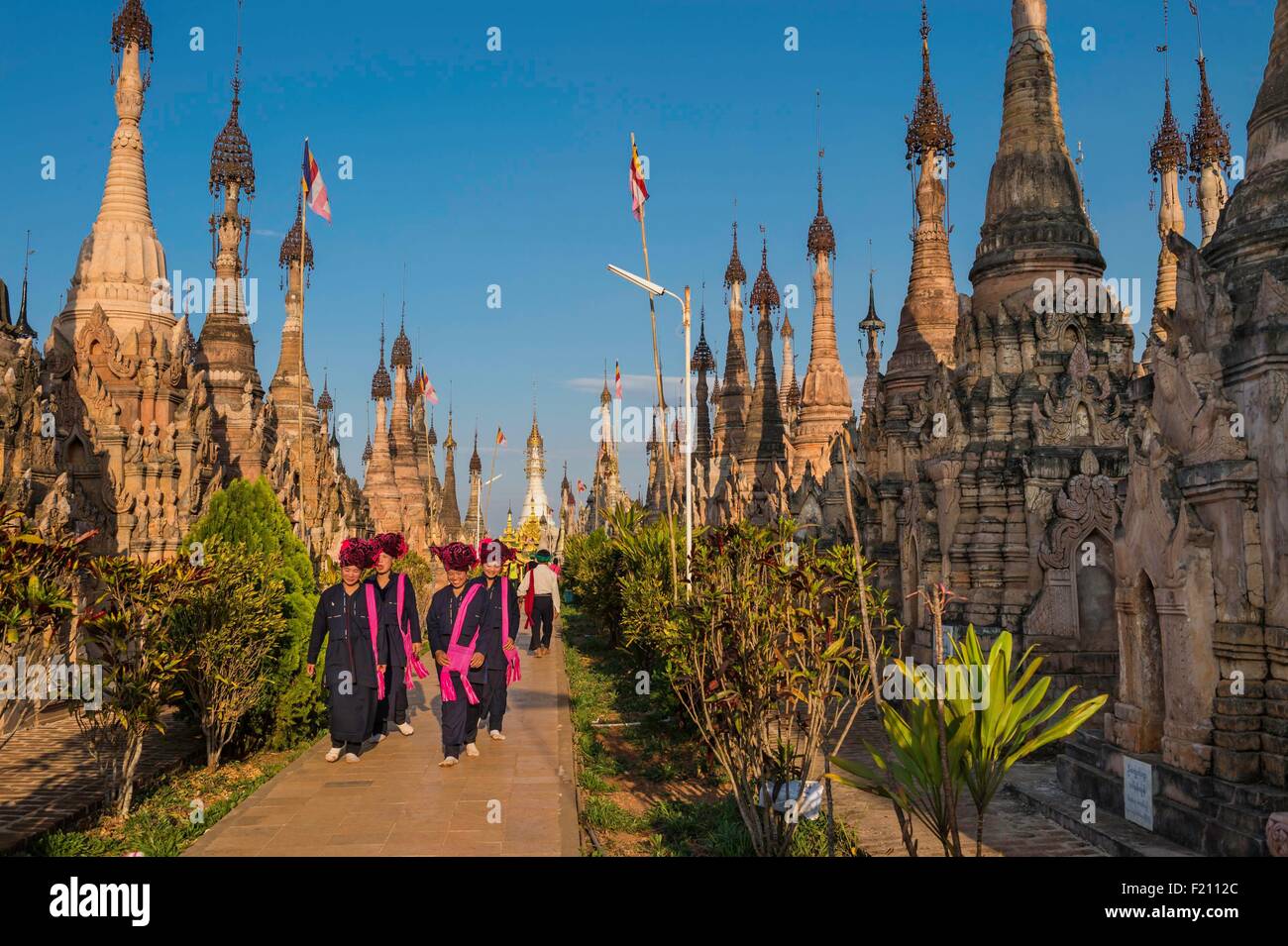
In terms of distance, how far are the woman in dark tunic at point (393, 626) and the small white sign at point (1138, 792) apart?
676cm

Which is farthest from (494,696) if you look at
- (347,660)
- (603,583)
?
(603,583)

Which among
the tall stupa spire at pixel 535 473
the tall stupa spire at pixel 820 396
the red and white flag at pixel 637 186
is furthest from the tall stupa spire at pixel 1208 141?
the tall stupa spire at pixel 535 473

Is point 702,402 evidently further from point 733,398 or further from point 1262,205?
point 1262,205

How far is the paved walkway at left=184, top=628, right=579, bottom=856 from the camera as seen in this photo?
23.2 feet

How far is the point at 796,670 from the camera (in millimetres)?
6918

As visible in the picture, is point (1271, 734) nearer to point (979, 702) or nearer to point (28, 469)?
point (979, 702)

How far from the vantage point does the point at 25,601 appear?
21.7 feet

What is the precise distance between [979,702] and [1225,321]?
4.80 meters

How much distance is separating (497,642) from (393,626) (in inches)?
43.4

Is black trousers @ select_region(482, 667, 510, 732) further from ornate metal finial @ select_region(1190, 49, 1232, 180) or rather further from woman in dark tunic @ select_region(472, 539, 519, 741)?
ornate metal finial @ select_region(1190, 49, 1232, 180)

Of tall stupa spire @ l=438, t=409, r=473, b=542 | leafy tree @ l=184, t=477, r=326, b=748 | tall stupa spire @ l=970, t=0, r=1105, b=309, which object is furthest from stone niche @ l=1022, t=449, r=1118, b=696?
tall stupa spire @ l=438, t=409, r=473, b=542

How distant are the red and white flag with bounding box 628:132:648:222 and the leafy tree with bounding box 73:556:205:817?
7773mm

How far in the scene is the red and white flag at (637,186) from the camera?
13.7 m
